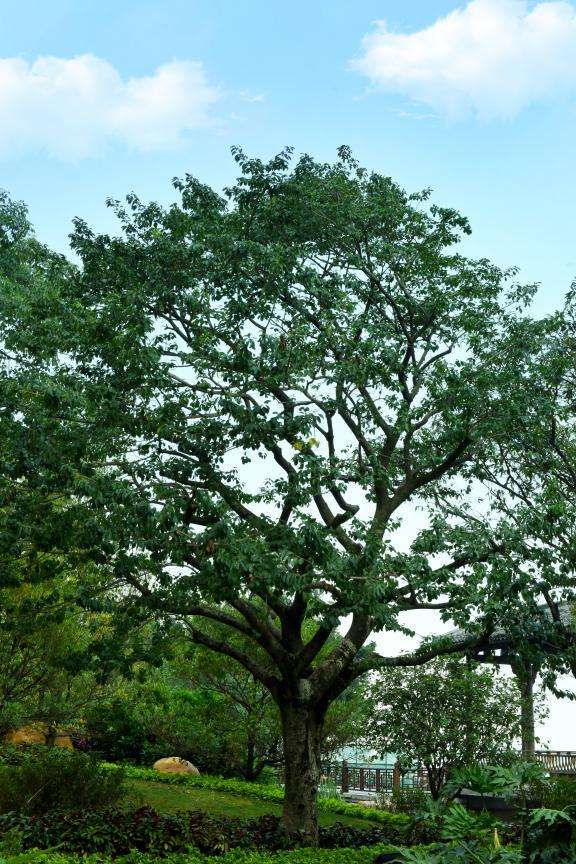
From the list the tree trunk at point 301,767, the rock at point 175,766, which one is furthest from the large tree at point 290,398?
the rock at point 175,766

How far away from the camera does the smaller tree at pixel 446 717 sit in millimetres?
15500

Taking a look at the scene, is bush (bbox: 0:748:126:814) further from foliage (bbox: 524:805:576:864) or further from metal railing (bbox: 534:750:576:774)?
metal railing (bbox: 534:750:576:774)

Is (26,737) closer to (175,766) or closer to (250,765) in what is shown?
(175,766)

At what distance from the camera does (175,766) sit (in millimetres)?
21750

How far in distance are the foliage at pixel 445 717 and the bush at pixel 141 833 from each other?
96.5 inches

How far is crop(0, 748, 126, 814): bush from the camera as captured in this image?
12.8 m

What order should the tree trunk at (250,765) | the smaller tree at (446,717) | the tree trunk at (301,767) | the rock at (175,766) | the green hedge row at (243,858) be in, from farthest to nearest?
the rock at (175,766)
the tree trunk at (250,765)
the smaller tree at (446,717)
the tree trunk at (301,767)
the green hedge row at (243,858)

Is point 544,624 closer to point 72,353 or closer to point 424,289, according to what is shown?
point 424,289

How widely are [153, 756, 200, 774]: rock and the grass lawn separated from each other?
224cm

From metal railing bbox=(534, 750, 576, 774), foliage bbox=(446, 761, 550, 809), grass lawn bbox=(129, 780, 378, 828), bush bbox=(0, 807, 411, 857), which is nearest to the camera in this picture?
foliage bbox=(446, 761, 550, 809)

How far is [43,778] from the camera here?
42.9 feet

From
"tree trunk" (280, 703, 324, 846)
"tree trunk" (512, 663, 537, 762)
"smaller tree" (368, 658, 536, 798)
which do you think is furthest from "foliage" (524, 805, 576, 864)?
"tree trunk" (512, 663, 537, 762)

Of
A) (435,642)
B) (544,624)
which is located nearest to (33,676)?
(435,642)

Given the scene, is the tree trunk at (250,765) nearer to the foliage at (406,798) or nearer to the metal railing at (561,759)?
the foliage at (406,798)
